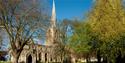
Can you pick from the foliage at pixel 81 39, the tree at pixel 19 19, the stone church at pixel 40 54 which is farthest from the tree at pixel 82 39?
the tree at pixel 19 19

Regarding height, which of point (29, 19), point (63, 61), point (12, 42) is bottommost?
point (63, 61)

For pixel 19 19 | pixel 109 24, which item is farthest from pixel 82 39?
pixel 19 19

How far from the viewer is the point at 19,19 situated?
4406 centimetres

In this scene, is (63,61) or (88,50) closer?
(88,50)

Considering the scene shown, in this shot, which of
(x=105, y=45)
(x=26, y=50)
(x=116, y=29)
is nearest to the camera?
(x=116, y=29)

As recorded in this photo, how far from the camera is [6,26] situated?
43.9 meters

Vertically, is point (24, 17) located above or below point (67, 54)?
above

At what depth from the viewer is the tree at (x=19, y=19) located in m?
43.1

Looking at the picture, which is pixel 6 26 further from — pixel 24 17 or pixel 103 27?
pixel 103 27

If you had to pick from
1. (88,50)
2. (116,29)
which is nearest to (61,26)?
(88,50)

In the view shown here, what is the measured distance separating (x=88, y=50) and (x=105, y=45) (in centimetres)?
1211

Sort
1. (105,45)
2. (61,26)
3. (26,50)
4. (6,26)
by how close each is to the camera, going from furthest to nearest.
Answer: (26,50), (61,26), (105,45), (6,26)

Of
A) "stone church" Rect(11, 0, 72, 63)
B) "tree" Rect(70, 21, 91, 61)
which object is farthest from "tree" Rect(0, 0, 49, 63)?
"stone church" Rect(11, 0, 72, 63)

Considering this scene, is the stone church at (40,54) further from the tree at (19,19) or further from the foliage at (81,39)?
the tree at (19,19)
